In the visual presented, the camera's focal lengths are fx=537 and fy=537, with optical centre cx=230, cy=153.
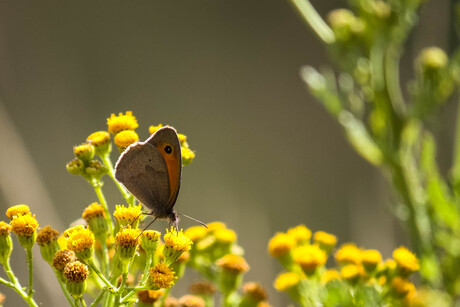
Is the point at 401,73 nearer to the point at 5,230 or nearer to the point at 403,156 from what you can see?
the point at 403,156

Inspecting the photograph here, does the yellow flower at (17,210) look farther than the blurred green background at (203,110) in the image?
No

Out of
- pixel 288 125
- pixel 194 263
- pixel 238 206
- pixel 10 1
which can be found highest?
pixel 288 125

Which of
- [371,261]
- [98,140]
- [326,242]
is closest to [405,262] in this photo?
[371,261]

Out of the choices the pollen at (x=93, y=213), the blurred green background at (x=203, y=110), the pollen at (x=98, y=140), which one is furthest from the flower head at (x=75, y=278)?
the blurred green background at (x=203, y=110)

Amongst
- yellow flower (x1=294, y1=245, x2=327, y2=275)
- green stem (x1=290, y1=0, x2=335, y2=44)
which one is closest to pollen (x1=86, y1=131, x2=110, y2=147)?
yellow flower (x1=294, y1=245, x2=327, y2=275)

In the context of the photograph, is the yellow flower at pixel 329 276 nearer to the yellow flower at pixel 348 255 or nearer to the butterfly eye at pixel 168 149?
the yellow flower at pixel 348 255

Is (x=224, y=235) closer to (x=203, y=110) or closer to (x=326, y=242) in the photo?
(x=326, y=242)

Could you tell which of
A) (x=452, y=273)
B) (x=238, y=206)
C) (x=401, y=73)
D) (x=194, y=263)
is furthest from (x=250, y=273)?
(x=194, y=263)
